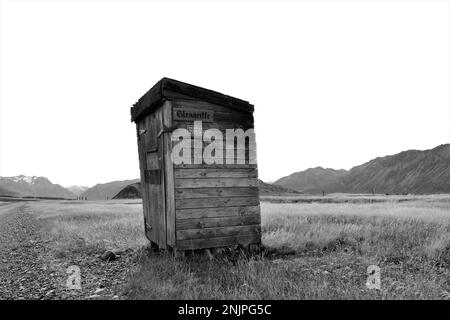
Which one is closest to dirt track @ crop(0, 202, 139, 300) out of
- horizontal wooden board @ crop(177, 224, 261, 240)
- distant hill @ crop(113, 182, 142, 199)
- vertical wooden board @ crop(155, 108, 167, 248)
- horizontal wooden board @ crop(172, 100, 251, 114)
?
vertical wooden board @ crop(155, 108, 167, 248)

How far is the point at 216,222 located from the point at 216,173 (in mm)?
1070

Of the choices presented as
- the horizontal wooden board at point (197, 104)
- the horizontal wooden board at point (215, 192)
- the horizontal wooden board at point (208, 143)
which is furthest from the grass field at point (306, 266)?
the horizontal wooden board at point (197, 104)

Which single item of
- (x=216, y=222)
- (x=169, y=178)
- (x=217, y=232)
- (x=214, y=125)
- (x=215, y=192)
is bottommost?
(x=217, y=232)

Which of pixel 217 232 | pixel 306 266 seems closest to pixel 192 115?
pixel 217 232

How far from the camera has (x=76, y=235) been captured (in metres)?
12.7

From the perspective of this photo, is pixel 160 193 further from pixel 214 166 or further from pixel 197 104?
pixel 197 104

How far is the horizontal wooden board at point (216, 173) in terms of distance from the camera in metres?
7.83

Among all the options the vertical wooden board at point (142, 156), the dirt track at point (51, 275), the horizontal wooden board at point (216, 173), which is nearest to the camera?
the dirt track at point (51, 275)

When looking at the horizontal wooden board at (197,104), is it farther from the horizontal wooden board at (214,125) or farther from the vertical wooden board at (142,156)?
the vertical wooden board at (142,156)

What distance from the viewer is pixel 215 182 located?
8258 mm

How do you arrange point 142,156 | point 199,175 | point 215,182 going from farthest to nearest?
point 142,156
point 215,182
point 199,175

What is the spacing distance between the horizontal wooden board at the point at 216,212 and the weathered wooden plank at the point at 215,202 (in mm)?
68

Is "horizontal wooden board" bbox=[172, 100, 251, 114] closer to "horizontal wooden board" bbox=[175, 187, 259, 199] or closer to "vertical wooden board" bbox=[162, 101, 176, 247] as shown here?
"vertical wooden board" bbox=[162, 101, 176, 247]
